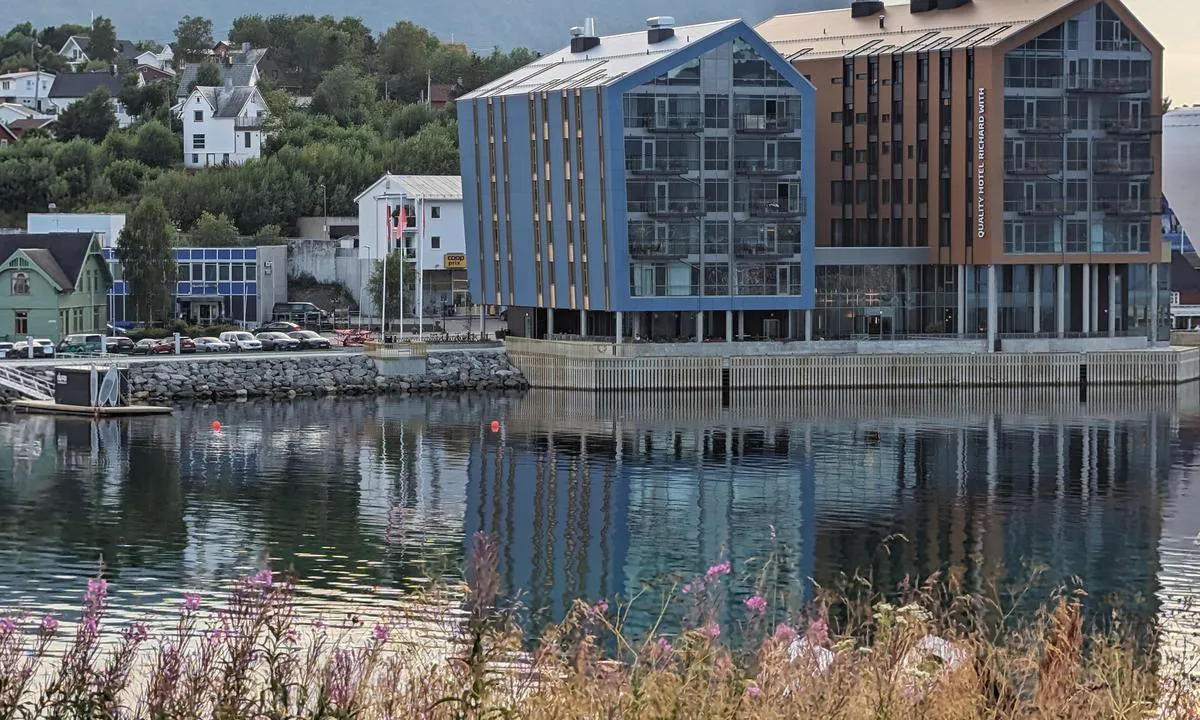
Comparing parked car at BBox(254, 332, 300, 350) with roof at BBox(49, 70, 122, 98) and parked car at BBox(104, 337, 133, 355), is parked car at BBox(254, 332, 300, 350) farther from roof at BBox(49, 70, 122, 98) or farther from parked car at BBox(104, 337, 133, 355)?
roof at BBox(49, 70, 122, 98)

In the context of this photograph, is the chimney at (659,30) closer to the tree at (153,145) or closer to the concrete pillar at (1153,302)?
the concrete pillar at (1153,302)

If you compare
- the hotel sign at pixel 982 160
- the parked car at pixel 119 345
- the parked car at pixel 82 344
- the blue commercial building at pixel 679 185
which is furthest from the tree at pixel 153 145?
the hotel sign at pixel 982 160

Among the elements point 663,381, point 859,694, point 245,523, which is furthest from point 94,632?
point 663,381

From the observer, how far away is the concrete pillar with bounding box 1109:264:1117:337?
108000mm

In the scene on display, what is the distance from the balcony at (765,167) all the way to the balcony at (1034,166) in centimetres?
1047

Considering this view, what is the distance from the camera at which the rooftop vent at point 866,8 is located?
11581 centimetres

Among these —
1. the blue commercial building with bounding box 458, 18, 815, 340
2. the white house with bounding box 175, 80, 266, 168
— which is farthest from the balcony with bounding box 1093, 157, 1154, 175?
the white house with bounding box 175, 80, 266, 168

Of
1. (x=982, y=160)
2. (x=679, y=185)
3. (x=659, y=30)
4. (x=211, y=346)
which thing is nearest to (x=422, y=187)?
(x=211, y=346)

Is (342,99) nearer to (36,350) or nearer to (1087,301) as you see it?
(36,350)

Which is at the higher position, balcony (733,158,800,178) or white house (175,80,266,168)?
white house (175,80,266,168)

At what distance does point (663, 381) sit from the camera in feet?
328

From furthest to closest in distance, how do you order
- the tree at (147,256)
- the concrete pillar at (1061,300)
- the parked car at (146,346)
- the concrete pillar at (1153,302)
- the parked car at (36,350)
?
the tree at (147,256) < the concrete pillar at (1153,302) < the concrete pillar at (1061,300) < the parked car at (146,346) < the parked car at (36,350)

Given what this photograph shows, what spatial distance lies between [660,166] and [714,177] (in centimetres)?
275

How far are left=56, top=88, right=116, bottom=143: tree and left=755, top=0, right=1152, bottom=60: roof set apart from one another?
6202 cm
